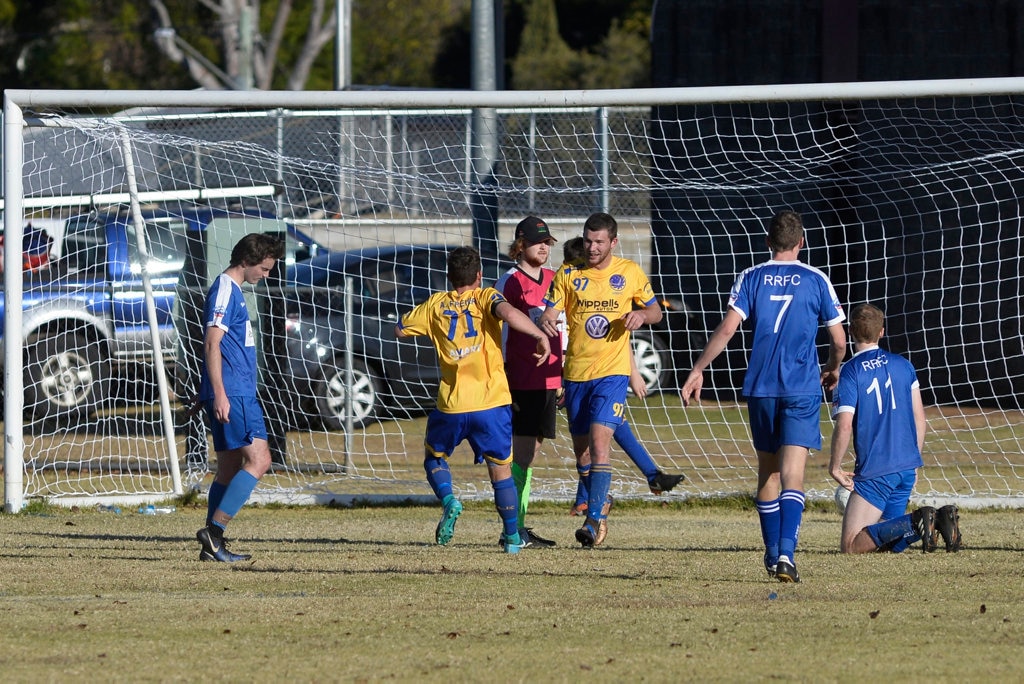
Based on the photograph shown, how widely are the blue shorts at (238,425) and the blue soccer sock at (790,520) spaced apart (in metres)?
2.77

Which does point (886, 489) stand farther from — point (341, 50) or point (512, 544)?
point (341, 50)

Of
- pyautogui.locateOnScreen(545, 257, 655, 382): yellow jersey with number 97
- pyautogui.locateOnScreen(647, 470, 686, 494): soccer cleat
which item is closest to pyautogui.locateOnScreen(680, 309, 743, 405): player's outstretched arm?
pyautogui.locateOnScreen(545, 257, 655, 382): yellow jersey with number 97

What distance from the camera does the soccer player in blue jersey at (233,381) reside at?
24.3 ft

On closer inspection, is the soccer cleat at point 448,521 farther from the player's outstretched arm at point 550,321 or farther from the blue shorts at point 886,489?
the blue shorts at point 886,489

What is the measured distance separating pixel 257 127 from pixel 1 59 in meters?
34.7

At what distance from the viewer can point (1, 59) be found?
50094mm

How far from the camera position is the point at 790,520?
6.69 m

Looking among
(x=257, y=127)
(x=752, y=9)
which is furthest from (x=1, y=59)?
(x=752, y=9)

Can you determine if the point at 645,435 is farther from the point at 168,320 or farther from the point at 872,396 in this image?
the point at 872,396

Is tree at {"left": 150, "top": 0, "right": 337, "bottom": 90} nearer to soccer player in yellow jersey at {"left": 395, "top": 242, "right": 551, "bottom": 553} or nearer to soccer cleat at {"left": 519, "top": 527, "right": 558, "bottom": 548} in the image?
soccer cleat at {"left": 519, "top": 527, "right": 558, "bottom": 548}

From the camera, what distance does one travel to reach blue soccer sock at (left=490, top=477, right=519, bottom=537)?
777 cm

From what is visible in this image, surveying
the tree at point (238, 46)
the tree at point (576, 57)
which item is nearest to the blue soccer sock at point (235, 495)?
the tree at point (238, 46)

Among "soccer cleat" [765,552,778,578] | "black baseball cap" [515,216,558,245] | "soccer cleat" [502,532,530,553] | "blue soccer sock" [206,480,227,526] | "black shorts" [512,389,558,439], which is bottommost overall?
"soccer cleat" [502,532,530,553]

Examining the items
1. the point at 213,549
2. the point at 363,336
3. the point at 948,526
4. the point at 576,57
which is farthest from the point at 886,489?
the point at 576,57
